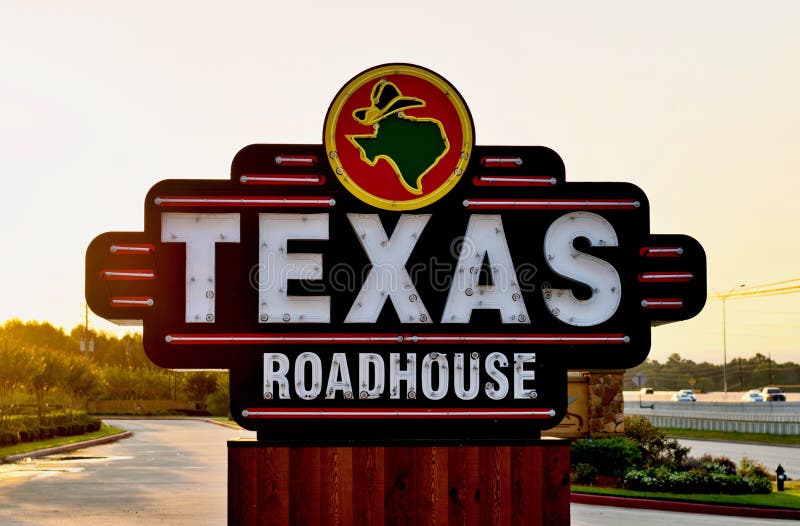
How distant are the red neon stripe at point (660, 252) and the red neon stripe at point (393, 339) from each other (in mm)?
754

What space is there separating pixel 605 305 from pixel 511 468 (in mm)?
1625

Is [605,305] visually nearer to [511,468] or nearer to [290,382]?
[511,468]

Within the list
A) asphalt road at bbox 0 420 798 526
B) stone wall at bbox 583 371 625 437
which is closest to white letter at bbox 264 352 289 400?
asphalt road at bbox 0 420 798 526

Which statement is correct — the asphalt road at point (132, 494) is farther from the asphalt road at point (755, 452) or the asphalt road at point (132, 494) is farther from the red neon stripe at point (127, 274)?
the red neon stripe at point (127, 274)

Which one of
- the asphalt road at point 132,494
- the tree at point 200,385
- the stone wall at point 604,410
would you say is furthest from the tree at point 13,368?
the tree at point 200,385

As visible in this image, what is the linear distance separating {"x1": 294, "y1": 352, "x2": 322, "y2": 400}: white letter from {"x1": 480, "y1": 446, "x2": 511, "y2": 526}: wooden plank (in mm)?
1509

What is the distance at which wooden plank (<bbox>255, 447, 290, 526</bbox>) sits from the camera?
8820 millimetres

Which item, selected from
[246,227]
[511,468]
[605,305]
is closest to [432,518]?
[511,468]

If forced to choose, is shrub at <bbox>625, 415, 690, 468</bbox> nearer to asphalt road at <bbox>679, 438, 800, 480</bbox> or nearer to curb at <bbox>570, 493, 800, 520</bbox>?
curb at <bbox>570, 493, 800, 520</bbox>

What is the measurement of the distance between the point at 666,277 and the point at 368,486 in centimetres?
316

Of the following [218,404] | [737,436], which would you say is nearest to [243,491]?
[737,436]

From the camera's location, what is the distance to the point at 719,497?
2244cm

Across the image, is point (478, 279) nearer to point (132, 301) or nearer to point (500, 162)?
point (500, 162)

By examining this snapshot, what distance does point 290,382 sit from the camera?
8961 millimetres
